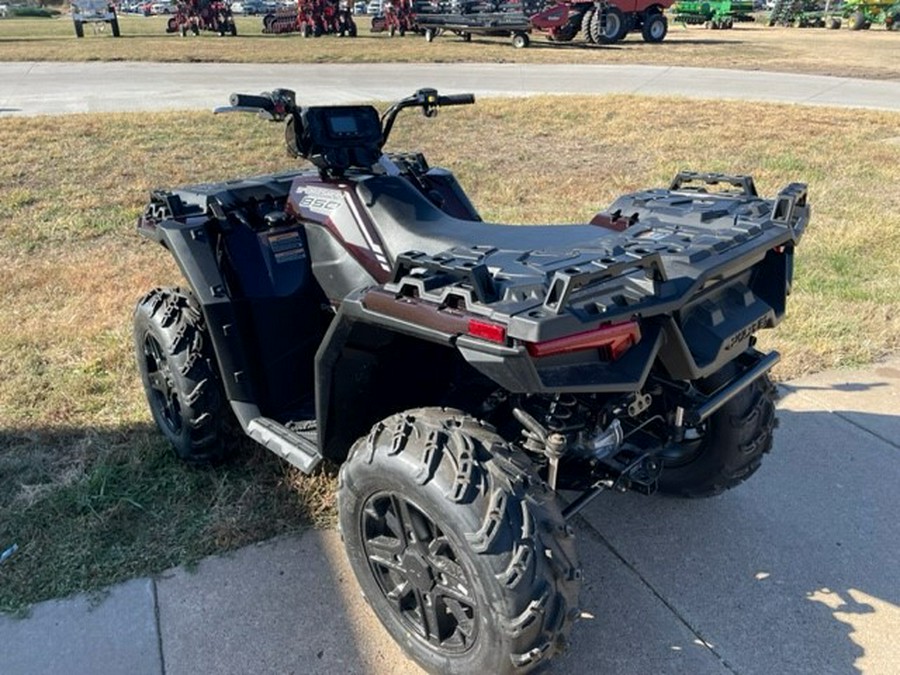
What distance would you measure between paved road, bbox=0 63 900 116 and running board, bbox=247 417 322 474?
11.6m

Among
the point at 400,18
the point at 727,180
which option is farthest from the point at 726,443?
the point at 400,18

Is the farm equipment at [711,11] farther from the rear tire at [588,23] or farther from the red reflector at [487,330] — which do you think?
the red reflector at [487,330]

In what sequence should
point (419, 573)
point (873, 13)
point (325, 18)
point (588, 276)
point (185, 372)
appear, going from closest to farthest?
point (588, 276), point (419, 573), point (185, 372), point (325, 18), point (873, 13)

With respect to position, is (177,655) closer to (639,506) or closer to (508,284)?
(508,284)

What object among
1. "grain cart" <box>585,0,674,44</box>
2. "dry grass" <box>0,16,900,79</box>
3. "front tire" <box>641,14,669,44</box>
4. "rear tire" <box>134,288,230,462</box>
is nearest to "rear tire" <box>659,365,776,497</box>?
"rear tire" <box>134,288,230,462</box>

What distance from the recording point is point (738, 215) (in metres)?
2.59

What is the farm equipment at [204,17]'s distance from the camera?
31.8 m

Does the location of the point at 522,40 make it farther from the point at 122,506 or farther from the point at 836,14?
the point at 122,506

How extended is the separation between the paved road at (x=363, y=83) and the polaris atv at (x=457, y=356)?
11256mm

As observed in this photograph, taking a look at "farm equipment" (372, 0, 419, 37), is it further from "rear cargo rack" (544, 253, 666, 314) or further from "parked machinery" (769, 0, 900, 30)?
"rear cargo rack" (544, 253, 666, 314)

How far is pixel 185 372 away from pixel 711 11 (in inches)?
1710

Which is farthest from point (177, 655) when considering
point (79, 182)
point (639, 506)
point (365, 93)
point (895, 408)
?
point (365, 93)

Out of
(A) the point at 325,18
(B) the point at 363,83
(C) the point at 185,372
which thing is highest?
(A) the point at 325,18

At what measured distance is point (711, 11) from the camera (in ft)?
132
